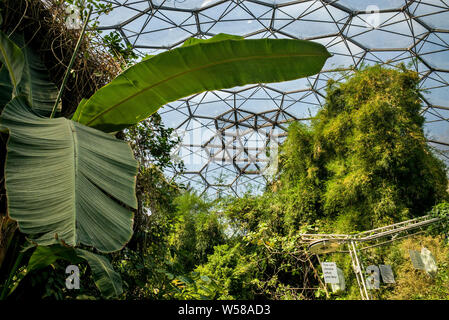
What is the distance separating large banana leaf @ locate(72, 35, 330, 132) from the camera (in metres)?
1.92

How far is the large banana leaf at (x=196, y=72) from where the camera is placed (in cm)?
192

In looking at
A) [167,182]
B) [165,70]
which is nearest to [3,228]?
[165,70]

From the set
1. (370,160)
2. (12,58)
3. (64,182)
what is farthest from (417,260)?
(12,58)

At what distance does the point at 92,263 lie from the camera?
126cm

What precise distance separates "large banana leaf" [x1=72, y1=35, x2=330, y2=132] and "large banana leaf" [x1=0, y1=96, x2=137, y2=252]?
486 mm

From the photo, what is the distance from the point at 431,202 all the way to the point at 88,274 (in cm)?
775

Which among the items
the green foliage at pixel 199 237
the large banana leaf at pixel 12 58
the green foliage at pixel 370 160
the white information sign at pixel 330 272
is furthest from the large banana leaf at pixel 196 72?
the green foliage at pixel 199 237

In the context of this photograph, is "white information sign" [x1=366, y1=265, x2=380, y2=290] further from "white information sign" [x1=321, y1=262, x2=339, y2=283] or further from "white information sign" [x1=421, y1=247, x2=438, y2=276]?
"white information sign" [x1=321, y1=262, x2=339, y2=283]

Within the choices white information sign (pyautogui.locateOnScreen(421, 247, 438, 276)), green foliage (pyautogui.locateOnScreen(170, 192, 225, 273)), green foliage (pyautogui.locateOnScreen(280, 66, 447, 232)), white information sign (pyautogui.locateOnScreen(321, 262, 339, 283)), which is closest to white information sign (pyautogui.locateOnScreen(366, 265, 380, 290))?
white information sign (pyautogui.locateOnScreen(421, 247, 438, 276))

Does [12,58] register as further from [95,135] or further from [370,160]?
[370,160]

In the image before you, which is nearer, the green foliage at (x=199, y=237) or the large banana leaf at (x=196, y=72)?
the large banana leaf at (x=196, y=72)

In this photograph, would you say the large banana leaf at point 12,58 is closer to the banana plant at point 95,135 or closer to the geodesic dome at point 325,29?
the banana plant at point 95,135

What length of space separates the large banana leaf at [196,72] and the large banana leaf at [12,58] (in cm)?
39
